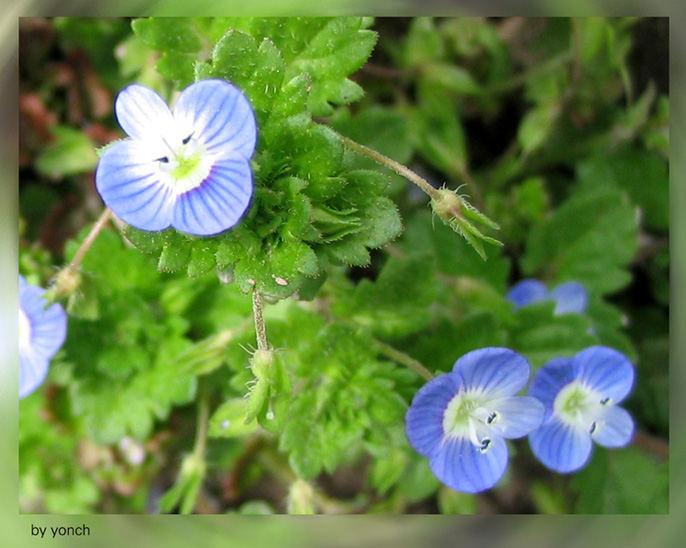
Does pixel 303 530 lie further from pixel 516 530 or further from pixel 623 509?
pixel 623 509

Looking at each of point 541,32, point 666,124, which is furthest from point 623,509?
point 541,32

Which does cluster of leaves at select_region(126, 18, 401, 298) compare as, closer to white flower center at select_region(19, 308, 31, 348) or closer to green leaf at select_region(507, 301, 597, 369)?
white flower center at select_region(19, 308, 31, 348)

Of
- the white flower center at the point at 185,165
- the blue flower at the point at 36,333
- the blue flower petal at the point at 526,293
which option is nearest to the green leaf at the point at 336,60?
the white flower center at the point at 185,165

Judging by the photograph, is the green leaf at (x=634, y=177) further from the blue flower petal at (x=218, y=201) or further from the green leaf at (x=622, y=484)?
the blue flower petal at (x=218, y=201)

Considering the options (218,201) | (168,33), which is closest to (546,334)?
(218,201)

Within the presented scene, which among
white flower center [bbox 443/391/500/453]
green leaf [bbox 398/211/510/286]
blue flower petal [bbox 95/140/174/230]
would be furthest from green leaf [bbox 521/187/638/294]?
blue flower petal [bbox 95/140/174/230]

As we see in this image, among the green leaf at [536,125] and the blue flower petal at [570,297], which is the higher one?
the green leaf at [536,125]
